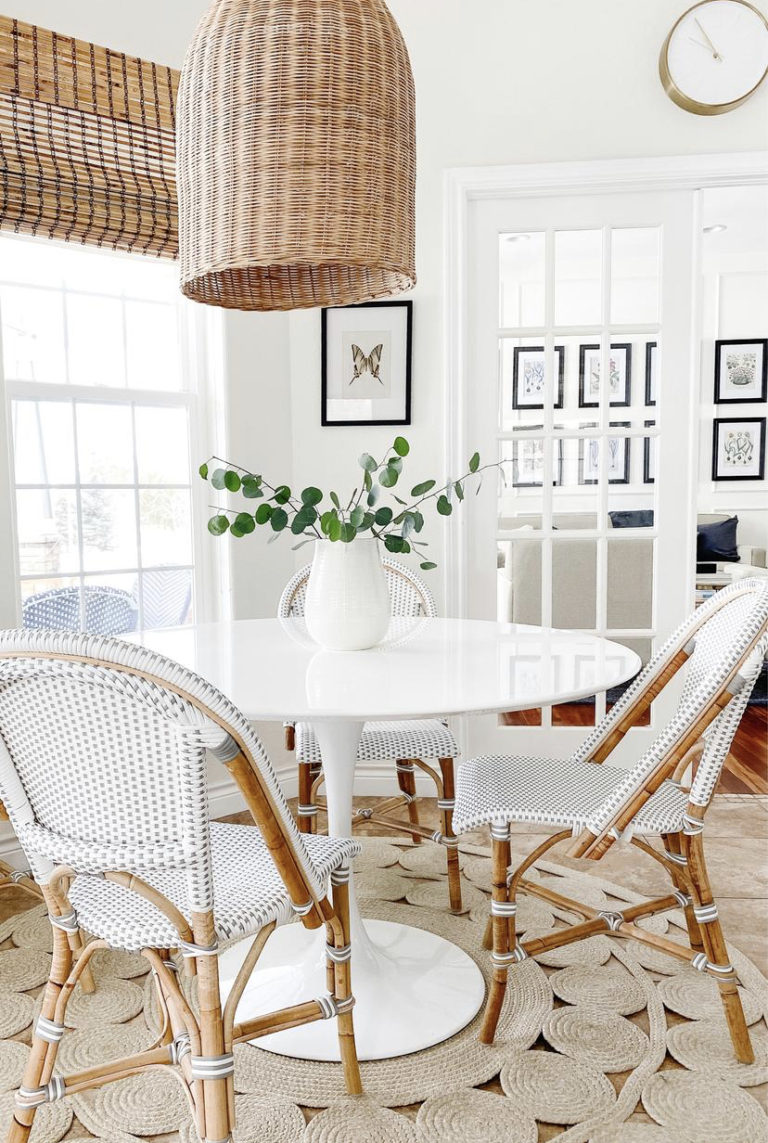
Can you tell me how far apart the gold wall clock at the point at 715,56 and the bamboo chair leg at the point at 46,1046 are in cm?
302

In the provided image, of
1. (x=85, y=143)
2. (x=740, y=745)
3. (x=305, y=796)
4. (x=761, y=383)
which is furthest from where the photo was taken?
(x=761, y=383)

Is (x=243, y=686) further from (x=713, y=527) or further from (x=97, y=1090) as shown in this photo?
(x=713, y=527)

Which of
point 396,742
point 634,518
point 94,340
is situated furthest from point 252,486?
point 634,518

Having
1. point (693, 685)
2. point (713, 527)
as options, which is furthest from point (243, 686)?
point (713, 527)

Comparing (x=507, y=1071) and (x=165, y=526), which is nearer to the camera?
(x=507, y=1071)

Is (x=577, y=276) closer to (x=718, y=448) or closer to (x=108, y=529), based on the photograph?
(x=108, y=529)

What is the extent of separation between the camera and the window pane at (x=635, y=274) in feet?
10.2

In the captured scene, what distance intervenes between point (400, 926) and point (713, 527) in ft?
17.1

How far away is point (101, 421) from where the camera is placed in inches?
112

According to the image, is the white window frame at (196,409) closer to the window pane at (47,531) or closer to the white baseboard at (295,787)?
the window pane at (47,531)

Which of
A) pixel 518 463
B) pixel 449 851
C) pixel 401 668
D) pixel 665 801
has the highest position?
pixel 518 463

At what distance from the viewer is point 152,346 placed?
9.76 ft

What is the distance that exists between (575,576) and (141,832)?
2.36 metres

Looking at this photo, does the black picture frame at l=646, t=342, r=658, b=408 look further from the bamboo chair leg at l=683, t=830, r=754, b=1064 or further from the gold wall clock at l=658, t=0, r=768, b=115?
the bamboo chair leg at l=683, t=830, r=754, b=1064
